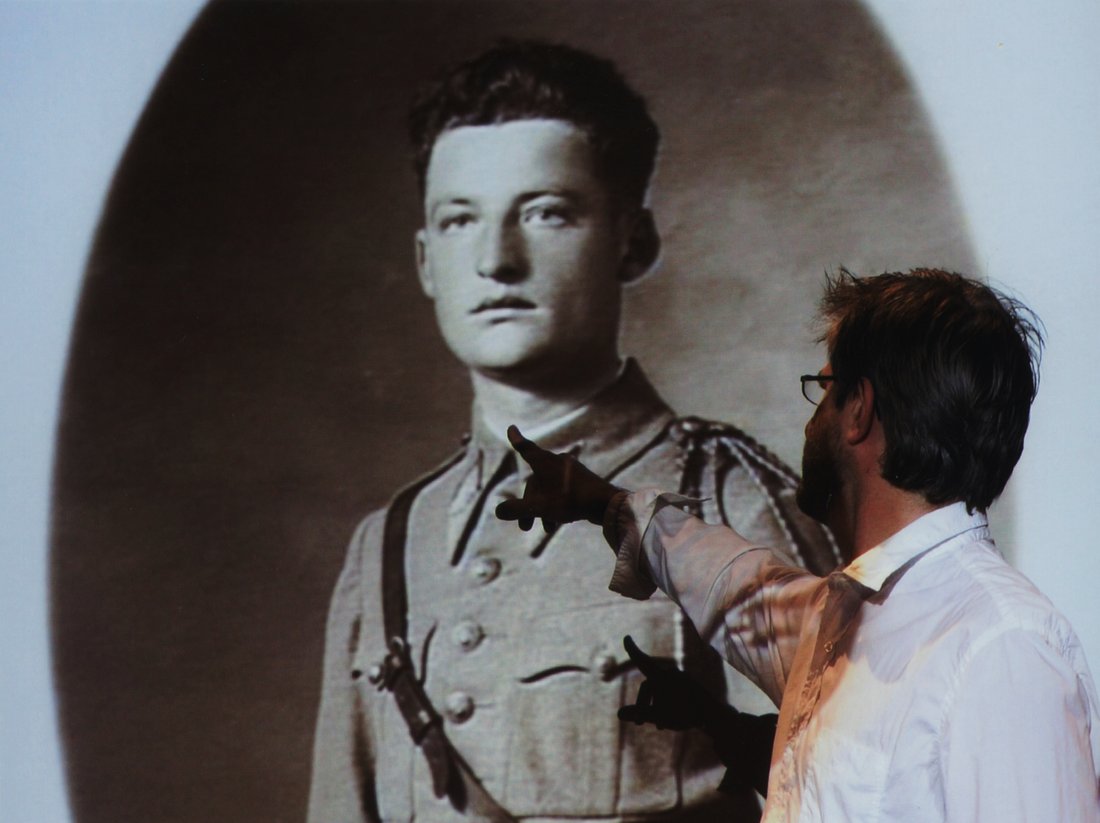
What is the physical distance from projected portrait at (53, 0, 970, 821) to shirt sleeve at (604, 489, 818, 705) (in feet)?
2.57

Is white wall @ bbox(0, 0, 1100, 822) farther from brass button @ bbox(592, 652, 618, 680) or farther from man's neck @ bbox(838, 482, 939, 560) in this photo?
man's neck @ bbox(838, 482, 939, 560)

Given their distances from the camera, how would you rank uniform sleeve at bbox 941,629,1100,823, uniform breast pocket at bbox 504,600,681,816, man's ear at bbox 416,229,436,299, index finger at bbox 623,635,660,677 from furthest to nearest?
man's ear at bbox 416,229,436,299 → uniform breast pocket at bbox 504,600,681,816 → index finger at bbox 623,635,660,677 → uniform sleeve at bbox 941,629,1100,823

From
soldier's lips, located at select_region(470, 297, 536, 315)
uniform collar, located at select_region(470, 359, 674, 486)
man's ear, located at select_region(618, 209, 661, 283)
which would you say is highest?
man's ear, located at select_region(618, 209, 661, 283)

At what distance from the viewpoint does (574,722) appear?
204cm

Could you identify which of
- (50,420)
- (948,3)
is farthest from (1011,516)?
(50,420)

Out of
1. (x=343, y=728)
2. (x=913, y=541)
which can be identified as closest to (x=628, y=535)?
(x=913, y=541)

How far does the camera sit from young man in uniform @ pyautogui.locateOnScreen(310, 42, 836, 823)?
2.03 metres

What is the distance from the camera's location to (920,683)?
0.96 m

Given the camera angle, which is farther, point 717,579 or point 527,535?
point 527,535

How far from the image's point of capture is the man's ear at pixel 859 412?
3.65ft

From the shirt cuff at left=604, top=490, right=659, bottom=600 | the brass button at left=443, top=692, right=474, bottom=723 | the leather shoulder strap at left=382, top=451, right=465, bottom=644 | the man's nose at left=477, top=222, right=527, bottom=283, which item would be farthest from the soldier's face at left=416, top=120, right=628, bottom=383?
the shirt cuff at left=604, top=490, right=659, bottom=600

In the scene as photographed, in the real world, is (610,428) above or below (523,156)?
below

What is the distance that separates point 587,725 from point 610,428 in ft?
1.71

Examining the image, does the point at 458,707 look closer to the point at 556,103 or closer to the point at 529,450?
the point at 529,450
